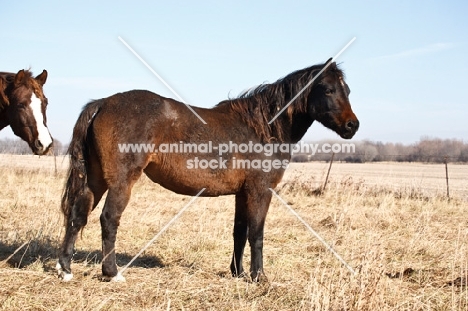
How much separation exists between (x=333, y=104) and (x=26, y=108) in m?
3.76

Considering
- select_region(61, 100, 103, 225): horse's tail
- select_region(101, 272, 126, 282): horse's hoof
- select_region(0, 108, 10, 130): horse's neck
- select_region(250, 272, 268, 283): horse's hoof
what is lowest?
select_region(250, 272, 268, 283): horse's hoof

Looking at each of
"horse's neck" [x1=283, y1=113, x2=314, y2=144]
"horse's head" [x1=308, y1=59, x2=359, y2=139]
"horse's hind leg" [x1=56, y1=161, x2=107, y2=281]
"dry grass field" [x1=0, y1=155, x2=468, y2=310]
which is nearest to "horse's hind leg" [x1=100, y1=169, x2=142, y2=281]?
"dry grass field" [x1=0, y1=155, x2=468, y2=310]

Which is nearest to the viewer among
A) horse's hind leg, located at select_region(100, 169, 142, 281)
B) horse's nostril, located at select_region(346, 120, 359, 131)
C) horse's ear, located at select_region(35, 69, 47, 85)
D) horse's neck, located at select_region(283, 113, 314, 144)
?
horse's hind leg, located at select_region(100, 169, 142, 281)

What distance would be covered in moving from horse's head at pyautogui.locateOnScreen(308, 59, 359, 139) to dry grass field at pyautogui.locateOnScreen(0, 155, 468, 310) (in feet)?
3.95

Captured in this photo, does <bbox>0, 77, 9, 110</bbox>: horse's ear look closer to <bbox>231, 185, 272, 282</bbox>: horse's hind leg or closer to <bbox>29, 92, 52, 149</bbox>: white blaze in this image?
<bbox>29, 92, 52, 149</bbox>: white blaze

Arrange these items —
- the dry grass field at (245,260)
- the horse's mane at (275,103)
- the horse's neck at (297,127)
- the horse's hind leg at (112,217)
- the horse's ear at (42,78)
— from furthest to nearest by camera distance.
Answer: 1. the horse's neck at (297,127)
2. the horse's mane at (275,103)
3. the horse's ear at (42,78)
4. the horse's hind leg at (112,217)
5. the dry grass field at (245,260)

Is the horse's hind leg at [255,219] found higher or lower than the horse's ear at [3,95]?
lower

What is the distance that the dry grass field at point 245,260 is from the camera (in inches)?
154

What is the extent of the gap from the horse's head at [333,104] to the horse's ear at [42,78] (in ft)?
11.3

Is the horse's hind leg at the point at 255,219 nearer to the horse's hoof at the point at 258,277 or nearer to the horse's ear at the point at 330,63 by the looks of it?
the horse's hoof at the point at 258,277

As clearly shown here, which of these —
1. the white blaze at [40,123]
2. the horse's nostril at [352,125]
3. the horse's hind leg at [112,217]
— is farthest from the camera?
the horse's nostril at [352,125]

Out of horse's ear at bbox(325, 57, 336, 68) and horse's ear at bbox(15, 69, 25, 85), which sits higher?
horse's ear at bbox(325, 57, 336, 68)

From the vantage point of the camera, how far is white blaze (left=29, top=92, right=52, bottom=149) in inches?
187

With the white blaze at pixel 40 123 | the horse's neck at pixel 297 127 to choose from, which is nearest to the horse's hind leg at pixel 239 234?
the horse's neck at pixel 297 127
